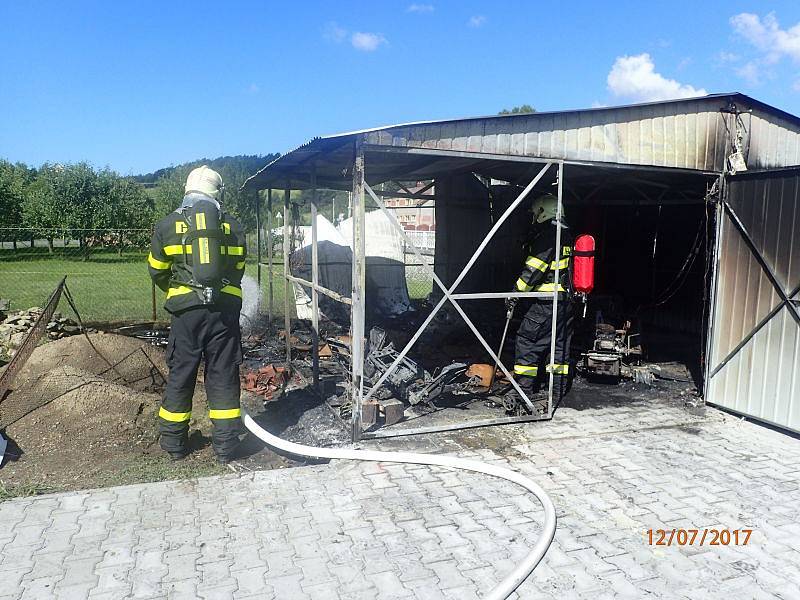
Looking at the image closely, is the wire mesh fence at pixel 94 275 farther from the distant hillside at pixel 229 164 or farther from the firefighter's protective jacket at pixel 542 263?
the distant hillside at pixel 229 164

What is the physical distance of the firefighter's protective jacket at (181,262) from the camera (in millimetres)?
4656

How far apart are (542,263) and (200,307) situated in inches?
141

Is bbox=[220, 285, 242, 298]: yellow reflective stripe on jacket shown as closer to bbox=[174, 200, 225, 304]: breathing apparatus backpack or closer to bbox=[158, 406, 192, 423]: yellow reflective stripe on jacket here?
bbox=[174, 200, 225, 304]: breathing apparatus backpack

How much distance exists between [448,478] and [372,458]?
649 millimetres

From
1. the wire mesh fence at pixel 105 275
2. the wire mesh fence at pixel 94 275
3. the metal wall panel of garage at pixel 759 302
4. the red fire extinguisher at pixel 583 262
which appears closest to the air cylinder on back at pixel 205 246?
the red fire extinguisher at pixel 583 262

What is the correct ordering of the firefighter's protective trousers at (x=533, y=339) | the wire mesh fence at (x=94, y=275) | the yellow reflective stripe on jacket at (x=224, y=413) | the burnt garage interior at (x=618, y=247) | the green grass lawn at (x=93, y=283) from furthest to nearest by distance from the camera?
1. the wire mesh fence at (x=94, y=275)
2. the green grass lawn at (x=93, y=283)
3. the burnt garage interior at (x=618, y=247)
4. the firefighter's protective trousers at (x=533, y=339)
5. the yellow reflective stripe on jacket at (x=224, y=413)

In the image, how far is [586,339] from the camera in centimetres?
859

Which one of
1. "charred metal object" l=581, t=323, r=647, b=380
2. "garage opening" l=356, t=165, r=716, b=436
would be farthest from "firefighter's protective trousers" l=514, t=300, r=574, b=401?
"garage opening" l=356, t=165, r=716, b=436

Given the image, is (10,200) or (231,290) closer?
(231,290)

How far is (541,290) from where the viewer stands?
632 cm

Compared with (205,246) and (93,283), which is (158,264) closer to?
(205,246)

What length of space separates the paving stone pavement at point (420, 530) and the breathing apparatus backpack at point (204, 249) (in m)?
1.55

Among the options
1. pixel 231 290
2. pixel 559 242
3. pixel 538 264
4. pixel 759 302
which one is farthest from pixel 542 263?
pixel 231 290
